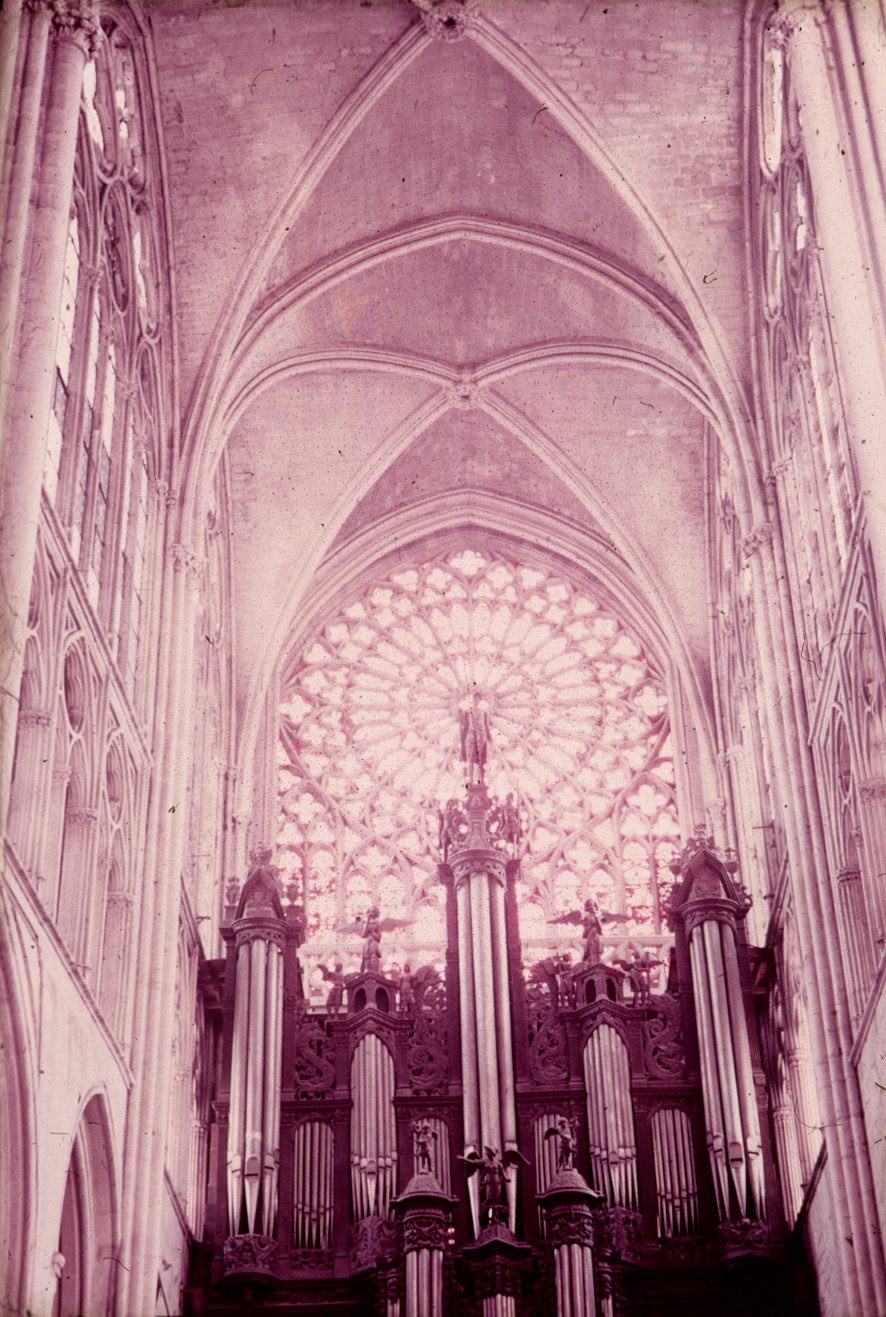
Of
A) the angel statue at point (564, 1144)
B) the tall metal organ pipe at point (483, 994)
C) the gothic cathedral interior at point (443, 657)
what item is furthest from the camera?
the tall metal organ pipe at point (483, 994)

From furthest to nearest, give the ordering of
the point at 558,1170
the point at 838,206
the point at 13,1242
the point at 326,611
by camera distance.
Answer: the point at 326,611 < the point at 558,1170 < the point at 838,206 < the point at 13,1242

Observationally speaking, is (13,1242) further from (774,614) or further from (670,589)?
(670,589)

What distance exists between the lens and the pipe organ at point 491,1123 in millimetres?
17141

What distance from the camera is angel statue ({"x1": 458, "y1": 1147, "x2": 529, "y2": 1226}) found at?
1739cm

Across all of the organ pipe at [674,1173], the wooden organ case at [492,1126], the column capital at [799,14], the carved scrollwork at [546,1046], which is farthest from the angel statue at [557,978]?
the column capital at [799,14]

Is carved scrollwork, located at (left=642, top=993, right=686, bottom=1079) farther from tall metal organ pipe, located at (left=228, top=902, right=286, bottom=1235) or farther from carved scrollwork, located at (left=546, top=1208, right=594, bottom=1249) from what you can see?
tall metal organ pipe, located at (left=228, top=902, right=286, bottom=1235)

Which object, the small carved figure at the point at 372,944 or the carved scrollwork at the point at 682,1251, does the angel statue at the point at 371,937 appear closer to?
the small carved figure at the point at 372,944

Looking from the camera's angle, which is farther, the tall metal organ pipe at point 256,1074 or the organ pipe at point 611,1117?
the organ pipe at point 611,1117

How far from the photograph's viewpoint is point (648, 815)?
2406 cm

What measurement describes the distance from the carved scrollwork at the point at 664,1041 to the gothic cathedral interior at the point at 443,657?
0.18 ft

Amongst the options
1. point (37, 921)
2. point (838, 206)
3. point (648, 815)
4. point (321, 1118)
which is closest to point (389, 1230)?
point (321, 1118)

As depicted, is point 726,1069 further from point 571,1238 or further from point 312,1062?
point 312,1062

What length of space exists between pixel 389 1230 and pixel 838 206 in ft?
32.7

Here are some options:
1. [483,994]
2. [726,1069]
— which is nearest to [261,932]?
[483,994]
